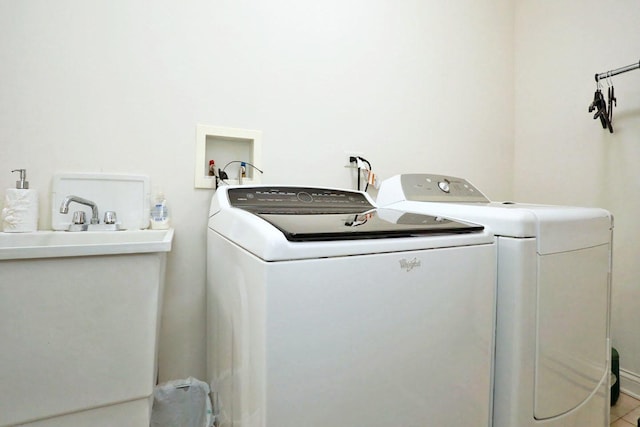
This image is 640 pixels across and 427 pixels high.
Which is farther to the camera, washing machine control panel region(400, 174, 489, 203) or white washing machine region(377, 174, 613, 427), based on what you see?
washing machine control panel region(400, 174, 489, 203)

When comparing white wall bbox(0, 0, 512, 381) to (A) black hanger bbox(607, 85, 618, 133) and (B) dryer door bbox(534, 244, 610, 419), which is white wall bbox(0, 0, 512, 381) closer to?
(A) black hanger bbox(607, 85, 618, 133)

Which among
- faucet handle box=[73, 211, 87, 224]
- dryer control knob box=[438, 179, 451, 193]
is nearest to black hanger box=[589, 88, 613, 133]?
dryer control knob box=[438, 179, 451, 193]

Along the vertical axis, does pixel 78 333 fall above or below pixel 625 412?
above

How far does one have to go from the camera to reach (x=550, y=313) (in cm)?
90

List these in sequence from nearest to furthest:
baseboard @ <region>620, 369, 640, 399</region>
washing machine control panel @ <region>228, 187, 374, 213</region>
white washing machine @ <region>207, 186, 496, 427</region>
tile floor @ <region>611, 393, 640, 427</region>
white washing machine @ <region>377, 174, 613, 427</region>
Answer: white washing machine @ <region>207, 186, 496, 427</region> < white washing machine @ <region>377, 174, 613, 427</region> < washing machine control panel @ <region>228, 187, 374, 213</region> < tile floor @ <region>611, 393, 640, 427</region> < baseboard @ <region>620, 369, 640, 399</region>

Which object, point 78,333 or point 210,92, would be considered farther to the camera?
point 210,92

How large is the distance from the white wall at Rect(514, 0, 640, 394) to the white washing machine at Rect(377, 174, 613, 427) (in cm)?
80

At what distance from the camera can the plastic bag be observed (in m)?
1.14

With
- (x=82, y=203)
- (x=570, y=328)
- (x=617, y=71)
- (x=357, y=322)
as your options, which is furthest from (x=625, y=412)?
(x=82, y=203)

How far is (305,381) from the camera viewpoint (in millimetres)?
622

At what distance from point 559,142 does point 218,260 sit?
83.8 inches

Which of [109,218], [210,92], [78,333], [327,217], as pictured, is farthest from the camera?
[210,92]

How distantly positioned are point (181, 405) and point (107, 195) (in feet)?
2.77

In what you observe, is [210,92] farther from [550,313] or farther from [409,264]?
[550,313]
